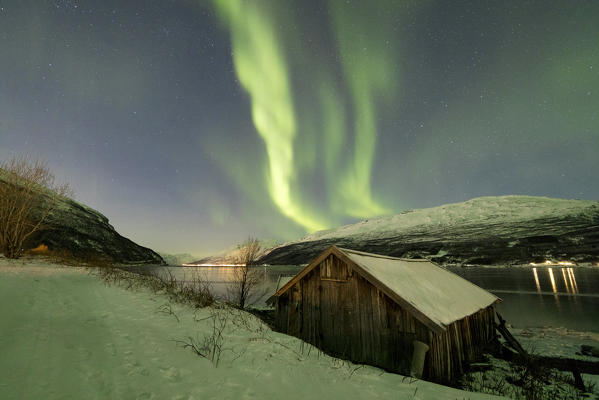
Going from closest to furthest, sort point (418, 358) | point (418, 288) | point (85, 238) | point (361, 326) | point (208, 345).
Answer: point (208, 345)
point (418, 358)
point (361, 326)
point (418, 288)
point (85, 238)

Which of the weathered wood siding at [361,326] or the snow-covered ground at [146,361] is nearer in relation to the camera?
the snow-covered ground at [146,361]

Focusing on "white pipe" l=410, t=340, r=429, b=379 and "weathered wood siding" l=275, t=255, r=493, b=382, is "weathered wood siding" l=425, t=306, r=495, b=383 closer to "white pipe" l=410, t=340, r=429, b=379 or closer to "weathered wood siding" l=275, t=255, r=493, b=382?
"weathered wood siding" l=275, t=255, r=493, b=382

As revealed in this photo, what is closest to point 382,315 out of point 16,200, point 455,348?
point 455,348

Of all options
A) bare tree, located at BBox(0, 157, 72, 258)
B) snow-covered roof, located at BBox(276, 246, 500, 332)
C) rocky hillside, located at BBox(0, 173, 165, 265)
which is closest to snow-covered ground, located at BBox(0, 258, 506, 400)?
snow-covered roof, located at BBox(276, 246, 500, 332)

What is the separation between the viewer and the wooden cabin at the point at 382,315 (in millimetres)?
10211

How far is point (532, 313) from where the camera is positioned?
126ft

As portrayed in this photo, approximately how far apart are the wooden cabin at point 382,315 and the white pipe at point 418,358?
0.03 metres

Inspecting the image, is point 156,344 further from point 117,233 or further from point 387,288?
point 117,233

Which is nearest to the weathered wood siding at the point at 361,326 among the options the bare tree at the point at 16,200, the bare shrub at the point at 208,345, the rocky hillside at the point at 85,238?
the bare shrub at the point at 208,345

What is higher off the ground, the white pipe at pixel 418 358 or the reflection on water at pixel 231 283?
the reflection on water at pixel 231 283

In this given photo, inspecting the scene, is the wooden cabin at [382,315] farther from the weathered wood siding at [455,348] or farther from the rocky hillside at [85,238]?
the rocky hillside at [85,238]

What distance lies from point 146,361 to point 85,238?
16043 centimetres

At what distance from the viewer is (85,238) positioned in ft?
427

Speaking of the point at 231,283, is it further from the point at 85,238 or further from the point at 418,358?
the point at 85,238
